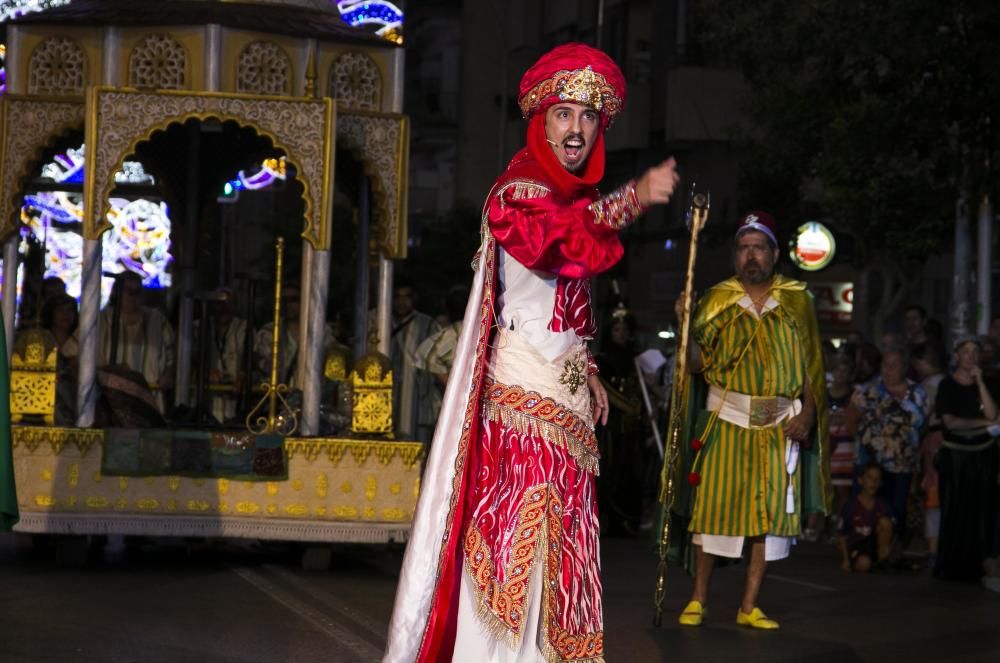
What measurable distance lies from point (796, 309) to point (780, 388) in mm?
448

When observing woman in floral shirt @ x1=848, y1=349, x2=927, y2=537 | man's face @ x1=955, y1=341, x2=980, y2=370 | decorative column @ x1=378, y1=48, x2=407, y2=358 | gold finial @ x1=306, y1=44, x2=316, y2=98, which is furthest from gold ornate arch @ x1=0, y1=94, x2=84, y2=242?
woman in floral shirt @ x1=848, y1=349, x2=927, y2=537

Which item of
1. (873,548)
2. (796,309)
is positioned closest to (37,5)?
(873,548)

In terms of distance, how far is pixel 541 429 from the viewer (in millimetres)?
6941

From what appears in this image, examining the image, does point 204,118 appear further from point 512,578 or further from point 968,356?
point 512,578

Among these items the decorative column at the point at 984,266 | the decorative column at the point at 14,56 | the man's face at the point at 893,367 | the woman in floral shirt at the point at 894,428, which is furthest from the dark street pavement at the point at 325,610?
the decorative column at the point at 984,266

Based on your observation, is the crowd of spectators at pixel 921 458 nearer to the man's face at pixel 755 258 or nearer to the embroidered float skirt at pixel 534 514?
the man's face at pixel 755 258

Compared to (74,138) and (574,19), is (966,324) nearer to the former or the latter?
(74,138)

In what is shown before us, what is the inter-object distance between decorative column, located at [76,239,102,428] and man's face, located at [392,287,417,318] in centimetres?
423

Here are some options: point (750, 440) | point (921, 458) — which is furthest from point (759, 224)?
point (921, 458)

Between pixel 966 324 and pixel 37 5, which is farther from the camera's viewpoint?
pixel 37 5

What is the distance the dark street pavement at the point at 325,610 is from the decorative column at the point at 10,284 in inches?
60.8

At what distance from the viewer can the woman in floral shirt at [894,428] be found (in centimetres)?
1545

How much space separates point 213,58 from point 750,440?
447cm

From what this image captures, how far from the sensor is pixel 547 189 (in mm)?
6770
